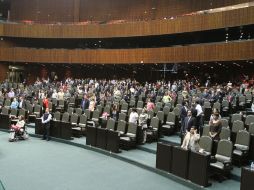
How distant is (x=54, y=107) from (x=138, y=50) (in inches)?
451

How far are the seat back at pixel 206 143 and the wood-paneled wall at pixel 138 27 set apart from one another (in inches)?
519

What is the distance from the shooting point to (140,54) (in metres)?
25.6

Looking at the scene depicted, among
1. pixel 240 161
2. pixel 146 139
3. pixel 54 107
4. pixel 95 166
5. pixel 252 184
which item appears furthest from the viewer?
pixel 54 107

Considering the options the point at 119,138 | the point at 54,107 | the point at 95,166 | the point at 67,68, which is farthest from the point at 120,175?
the point at 67,68

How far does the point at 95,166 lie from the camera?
8.95m

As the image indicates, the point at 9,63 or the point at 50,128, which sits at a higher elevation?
the point at 9,63

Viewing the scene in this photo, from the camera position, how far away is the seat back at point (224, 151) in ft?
25.1

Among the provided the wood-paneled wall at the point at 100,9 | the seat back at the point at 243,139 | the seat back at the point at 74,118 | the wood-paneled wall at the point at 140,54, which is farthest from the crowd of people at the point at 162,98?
the wood-paneled wall at the point at 100,9

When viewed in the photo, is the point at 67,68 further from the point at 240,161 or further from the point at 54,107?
the point at 240,161

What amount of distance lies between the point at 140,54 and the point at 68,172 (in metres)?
18.0

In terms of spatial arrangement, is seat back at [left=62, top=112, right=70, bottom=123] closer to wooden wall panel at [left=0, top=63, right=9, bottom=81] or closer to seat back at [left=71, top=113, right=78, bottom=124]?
seat back at [left=71, top=113, right=78, bottom=124]

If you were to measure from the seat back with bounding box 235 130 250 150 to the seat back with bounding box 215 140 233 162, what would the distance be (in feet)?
2.32

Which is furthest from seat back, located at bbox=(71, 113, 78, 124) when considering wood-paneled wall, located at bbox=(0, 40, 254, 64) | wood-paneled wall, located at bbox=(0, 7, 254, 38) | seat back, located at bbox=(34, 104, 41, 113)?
wood-paneled wall, located at bbox=(0, 7, 254, 38)

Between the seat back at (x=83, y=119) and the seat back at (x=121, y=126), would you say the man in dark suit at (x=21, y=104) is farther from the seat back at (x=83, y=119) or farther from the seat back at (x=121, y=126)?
the seat back at (x=121, y=126)
